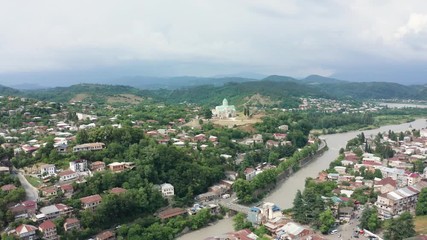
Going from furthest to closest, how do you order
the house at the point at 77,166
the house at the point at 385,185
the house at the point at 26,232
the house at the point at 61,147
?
the house at the point at 61,147
the house at the point at 77,166
the house at the point at 385,185
the house at the point at 26,232

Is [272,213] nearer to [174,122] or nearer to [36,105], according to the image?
[174,122]

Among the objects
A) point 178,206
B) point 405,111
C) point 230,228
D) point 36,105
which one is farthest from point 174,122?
point 405,111

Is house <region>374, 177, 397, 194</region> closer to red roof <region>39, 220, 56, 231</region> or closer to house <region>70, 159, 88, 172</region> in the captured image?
house <region>70, 159, 88, 172</region>

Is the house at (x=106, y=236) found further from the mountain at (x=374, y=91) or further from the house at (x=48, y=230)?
the mountain at (x=374, y=91)

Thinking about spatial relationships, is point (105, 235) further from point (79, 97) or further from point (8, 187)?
point (79, 97)

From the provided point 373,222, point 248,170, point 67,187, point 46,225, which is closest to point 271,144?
point 248,170

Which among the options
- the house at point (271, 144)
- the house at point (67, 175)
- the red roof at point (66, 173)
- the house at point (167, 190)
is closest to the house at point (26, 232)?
the house at point (67, 175)

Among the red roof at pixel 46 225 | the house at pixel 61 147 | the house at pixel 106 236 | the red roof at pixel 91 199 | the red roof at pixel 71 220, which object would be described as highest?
the house at pixel 61 147

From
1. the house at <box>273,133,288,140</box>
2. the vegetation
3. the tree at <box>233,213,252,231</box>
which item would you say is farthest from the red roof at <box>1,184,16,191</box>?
the house at <box>273,133,288,140</box>
